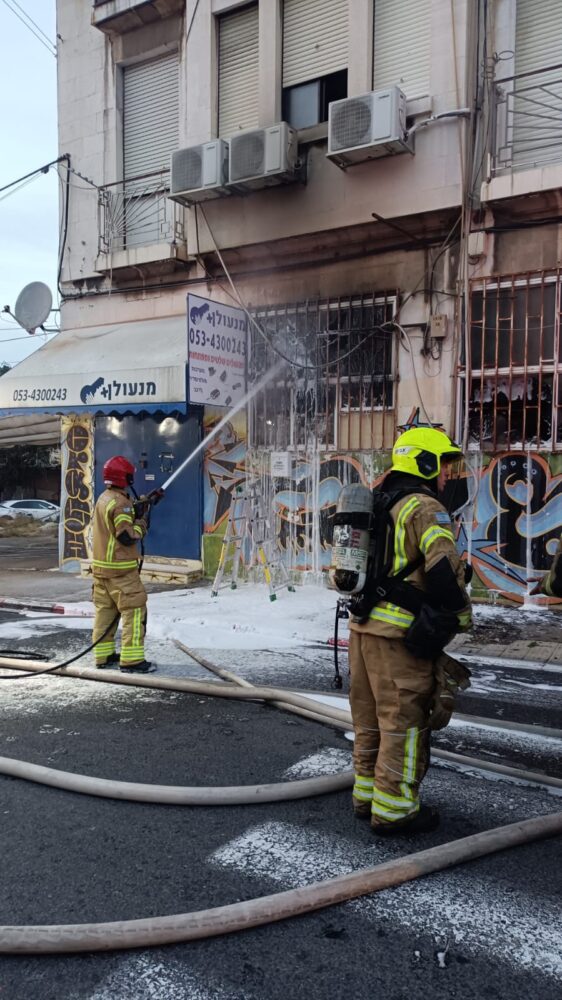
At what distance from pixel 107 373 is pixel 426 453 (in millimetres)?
8618

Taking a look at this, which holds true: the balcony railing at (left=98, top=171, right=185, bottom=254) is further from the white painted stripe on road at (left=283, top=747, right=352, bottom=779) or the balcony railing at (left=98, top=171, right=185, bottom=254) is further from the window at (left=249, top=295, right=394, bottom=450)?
the white painted stripe on road at (left=283, top=747, right=352, bottom=779)

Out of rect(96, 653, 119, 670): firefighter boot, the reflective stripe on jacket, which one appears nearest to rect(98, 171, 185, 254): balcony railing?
rect(96, 653, 119, 670): firefighter boot

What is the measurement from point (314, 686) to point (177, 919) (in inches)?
138

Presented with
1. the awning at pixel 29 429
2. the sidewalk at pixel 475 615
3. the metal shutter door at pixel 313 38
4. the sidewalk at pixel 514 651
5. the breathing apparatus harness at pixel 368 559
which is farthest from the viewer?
the awning at pixel 29 429

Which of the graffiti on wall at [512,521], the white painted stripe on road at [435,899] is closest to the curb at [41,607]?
the graffiti on wall at [512,521]

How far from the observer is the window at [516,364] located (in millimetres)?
8992

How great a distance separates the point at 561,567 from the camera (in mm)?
3738

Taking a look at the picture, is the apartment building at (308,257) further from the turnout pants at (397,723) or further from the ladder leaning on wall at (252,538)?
the turnout pants at (397,723)

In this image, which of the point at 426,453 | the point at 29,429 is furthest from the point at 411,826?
the point at 29,429

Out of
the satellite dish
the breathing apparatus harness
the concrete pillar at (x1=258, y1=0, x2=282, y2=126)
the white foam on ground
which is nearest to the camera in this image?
the white foam on ground

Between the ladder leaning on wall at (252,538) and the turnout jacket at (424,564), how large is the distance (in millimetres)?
6235

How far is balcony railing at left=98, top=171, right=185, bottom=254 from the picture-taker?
40.6 ft

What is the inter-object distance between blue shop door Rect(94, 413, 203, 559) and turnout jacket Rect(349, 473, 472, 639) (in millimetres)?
8438

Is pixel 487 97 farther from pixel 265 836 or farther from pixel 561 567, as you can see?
pixel 265 836
